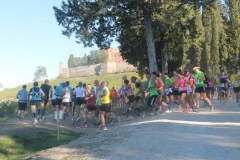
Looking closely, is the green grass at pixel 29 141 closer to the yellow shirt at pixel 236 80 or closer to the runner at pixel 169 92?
the runner at pixel 169 92

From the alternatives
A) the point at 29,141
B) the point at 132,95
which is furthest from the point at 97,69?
the point at 29,141

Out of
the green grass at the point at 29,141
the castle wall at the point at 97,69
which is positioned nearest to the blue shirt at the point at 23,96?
the green grass at the point at 29,141

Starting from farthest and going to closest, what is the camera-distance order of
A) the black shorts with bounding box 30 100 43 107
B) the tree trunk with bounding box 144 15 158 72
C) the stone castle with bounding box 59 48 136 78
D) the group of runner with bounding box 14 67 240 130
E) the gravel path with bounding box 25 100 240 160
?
the stone castle with bounding box 59 48 136 78, the tree trunk with bounding box 144 15 158 72, the black shorts with bounding box 30 100 43 107, the group of runner with bounding box 14 67 240 130, the gravel path with bounding box 25 100 240 160

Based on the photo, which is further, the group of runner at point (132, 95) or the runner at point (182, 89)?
the runner at point (182, 89)

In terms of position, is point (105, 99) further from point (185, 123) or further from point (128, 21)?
point (128, 21)

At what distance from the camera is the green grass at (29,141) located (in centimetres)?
1325

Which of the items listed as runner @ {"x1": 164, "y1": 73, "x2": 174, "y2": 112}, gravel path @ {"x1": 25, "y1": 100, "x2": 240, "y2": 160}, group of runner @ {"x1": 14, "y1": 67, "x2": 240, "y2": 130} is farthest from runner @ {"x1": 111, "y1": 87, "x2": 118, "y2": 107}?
gravel path @ {"x1": 25, "y1": 100, "x2": 240, "y2": 160}

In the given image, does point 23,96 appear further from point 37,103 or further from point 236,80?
point 236,80

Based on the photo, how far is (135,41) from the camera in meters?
28.5

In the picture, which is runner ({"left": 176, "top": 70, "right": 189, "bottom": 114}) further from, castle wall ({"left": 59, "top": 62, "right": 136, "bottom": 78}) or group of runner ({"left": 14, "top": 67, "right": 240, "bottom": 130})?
castle wall ({"left": 59, "top": 62, "right": 136, "bottom": 78})

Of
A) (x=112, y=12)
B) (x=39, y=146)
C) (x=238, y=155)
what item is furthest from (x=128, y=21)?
(x=238, y=155)

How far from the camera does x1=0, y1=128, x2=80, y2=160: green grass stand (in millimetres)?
13250

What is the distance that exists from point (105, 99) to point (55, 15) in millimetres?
10901

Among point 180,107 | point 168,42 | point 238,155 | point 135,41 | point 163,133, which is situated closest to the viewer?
point 238,155
